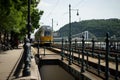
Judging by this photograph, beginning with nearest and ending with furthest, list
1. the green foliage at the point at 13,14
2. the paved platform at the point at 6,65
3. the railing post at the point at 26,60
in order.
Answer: the railing post at the point at 26,60
the paved platform at the point at 6,65
the green foliage at the point at 13,14

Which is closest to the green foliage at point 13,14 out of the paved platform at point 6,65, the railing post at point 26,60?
the paved platform at point 6,65

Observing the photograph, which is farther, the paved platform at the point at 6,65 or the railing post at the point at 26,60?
the paved platform at the point at 6,65

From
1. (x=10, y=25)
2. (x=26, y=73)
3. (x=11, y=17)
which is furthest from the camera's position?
(x=10, y=25)

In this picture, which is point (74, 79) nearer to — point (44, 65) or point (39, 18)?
point (44, 65)

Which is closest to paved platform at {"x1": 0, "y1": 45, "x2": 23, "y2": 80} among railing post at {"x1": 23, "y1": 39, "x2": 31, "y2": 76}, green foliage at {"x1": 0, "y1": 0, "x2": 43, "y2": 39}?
railing post at {"x1": 23, "y1": 39, "x2": 31, "y2": 76}

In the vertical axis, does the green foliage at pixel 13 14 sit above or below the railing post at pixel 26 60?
above

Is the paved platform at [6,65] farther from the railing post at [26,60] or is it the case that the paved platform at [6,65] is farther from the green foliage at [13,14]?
the green foliage at [13,14]

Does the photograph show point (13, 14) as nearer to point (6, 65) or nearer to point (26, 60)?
point (6, 65)

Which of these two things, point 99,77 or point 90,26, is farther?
point 90,26

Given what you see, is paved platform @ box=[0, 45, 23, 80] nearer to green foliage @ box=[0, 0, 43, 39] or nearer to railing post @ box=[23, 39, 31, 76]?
railing post @ box=[23, 39, 31, 76]

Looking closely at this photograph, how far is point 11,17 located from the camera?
26828 millimetres

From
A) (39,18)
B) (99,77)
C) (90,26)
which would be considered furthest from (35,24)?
(90,26)

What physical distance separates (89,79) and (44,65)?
1235 centimetres

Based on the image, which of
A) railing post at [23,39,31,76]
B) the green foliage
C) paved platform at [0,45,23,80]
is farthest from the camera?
the green foliage
